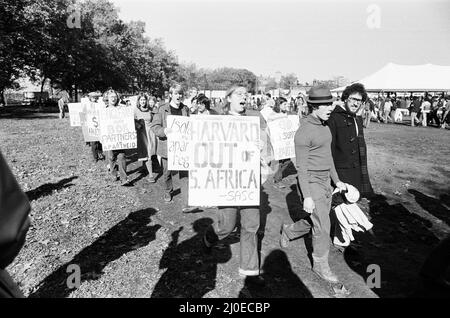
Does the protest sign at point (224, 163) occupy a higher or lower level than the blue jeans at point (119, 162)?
higher

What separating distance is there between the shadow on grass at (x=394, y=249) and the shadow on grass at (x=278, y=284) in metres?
0.80

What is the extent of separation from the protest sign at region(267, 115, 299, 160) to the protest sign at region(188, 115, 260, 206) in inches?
182

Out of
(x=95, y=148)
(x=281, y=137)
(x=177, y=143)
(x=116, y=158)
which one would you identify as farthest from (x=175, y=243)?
(x=95, y=148)

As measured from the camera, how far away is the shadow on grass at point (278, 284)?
3680 mm

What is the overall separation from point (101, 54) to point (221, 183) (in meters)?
46.2

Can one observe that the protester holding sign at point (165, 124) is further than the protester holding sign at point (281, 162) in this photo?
No

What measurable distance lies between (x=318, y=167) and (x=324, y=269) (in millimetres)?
1152

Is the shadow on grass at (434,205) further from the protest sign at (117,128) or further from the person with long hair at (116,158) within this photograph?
the protest sign at (117,128)

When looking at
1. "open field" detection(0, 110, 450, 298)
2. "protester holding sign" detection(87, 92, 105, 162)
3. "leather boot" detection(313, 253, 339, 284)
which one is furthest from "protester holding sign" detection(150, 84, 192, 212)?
"protester holding sign" detection(87, 92, 105, 162)

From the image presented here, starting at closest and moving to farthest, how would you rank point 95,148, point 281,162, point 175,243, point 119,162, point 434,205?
point 175,243 → point 434,205 → point 119,162 → point 281,162 → point 95,148

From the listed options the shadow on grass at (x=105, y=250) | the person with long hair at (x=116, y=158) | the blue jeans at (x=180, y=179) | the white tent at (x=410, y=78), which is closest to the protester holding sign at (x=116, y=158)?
the person with long hair at (x=116, y=158)

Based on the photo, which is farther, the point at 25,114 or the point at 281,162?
the point at 25,114

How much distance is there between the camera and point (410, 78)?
30188 millimetres

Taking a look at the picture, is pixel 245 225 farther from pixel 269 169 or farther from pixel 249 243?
pixel 269 169
